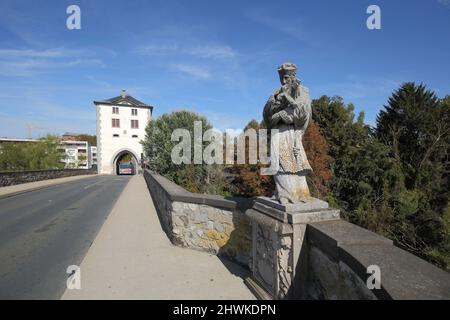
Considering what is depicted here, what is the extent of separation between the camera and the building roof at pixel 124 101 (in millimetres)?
44706

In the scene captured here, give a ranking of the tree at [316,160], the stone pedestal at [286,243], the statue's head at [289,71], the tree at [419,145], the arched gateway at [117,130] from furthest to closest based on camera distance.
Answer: the arched gateway at [117,130] < the tree at [316,160] < the tree at [419,145] < the statue's head at [289,71] < the stone pedestal at [286,243]

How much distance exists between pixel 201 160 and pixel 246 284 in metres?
14.0

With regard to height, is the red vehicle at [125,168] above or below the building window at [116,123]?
below

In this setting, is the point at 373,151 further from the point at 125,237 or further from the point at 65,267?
the point at 65,267

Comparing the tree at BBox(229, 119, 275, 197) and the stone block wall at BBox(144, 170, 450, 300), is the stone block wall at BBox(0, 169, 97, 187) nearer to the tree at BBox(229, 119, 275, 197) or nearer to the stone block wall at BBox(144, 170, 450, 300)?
the tree at BBox(229, 119, 275, 197)

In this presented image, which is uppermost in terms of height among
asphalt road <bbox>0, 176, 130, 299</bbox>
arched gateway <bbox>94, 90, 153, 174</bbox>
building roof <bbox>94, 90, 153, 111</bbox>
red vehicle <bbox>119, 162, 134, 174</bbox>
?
building roof <bbox>94, 90, 153, 111</bbox>

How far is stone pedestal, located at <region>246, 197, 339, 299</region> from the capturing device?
284 cm

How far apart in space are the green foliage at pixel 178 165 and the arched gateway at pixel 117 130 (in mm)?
22639

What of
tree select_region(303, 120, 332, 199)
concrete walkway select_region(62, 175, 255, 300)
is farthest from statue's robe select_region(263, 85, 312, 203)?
tree select_region(303, 120, 332, 199)

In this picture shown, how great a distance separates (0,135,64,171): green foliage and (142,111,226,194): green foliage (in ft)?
67.7

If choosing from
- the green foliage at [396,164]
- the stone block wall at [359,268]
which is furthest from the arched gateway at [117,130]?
the stone block wall at [359,268]

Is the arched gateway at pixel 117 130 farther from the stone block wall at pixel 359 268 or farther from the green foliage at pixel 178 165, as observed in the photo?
the stone block wall at pixel 359 268

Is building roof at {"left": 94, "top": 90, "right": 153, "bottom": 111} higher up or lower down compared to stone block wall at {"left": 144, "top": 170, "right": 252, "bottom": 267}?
higher up
